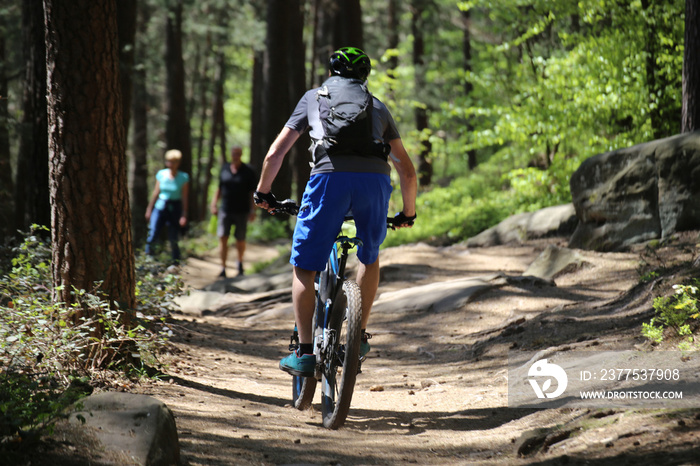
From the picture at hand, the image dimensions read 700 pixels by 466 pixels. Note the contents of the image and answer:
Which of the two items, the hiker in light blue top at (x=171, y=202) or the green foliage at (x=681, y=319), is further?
the hiker in light blue top at (x=171, y=202)

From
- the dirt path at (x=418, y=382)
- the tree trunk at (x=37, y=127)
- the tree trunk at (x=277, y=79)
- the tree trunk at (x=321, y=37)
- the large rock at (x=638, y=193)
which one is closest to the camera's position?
the dirt path at (x=418, y=382)

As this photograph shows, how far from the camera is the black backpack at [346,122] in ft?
13.4

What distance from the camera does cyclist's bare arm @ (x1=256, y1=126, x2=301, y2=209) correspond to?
4.35m

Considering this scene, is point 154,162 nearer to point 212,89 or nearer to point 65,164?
point 212,89

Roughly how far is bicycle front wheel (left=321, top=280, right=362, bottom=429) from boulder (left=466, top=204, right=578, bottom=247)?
7.91m

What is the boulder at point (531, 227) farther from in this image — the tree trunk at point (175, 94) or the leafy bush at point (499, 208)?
the tree trunk at point (175, 94)

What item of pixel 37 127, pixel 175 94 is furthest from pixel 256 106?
pixel 37 127

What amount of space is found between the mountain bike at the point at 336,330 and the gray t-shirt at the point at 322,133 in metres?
0.38

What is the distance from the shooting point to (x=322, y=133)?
164 inches

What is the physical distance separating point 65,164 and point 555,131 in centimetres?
1039

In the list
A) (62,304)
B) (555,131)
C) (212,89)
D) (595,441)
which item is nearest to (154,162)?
(212,89)

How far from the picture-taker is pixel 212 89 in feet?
101

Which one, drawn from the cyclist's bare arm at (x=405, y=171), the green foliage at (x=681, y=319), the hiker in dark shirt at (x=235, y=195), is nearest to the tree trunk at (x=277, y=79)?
the hiker in dark shirt at (x=235, y=195)

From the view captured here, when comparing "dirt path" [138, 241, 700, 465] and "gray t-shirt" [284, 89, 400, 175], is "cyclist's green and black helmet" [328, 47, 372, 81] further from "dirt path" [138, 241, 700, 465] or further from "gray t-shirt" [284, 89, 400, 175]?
"dirt path" [138, 241, 700, 465]
